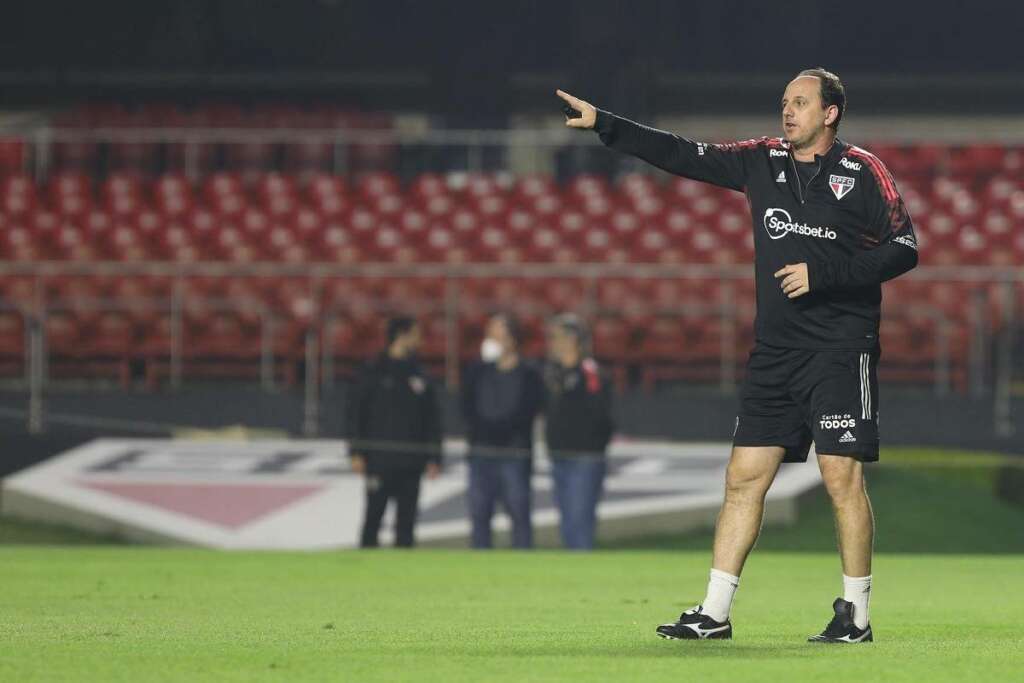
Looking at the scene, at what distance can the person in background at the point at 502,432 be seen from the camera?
39.3ft

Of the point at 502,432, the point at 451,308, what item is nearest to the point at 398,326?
the point at 502,432

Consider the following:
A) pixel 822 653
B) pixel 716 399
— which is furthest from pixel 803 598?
pixel 716 399

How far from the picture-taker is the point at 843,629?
17.9ft

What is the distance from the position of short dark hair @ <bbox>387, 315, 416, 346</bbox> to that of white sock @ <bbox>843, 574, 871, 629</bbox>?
6.82m

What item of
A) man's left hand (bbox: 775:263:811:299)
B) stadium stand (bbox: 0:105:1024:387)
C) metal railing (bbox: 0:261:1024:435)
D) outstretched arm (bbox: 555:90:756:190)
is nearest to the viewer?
man's left hand (bbox: 775:263:811:299)

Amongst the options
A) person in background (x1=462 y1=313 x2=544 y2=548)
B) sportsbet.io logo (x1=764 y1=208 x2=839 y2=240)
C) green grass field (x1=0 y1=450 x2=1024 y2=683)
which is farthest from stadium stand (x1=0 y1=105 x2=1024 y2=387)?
sportsbet.io logo (x1=764 y1=208 x2=839 y2=240)

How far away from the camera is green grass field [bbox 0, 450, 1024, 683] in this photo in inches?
186

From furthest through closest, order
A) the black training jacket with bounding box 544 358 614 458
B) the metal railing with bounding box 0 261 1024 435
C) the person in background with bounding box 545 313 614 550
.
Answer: the metal railing with bounding box 0 261 1024 435
the black training jacket with bounding box 544 358 614 458
the person in background with bounding box 545 313 614 550

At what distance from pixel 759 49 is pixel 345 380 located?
10.9 m

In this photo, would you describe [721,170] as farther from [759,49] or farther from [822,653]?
[759,49]

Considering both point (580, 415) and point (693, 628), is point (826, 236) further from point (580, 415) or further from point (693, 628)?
point (580, 415)

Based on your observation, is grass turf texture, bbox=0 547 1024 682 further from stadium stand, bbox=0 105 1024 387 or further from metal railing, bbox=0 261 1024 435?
stadium stand, bbox=0 105 1024 387

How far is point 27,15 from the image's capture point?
Answer: 1026 inches

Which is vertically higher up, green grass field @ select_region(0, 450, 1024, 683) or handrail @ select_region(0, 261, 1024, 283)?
handrail @ select_region(0, 261, 1024, 283)
